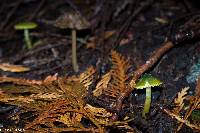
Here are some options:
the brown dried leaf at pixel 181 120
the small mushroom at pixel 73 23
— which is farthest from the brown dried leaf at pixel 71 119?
the small mushroom at pixel 73 23

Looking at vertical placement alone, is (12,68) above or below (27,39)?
below

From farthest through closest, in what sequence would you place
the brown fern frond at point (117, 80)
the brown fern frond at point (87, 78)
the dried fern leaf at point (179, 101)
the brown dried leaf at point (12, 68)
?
the brown dried leaf at point (12, 68) < the brown fern frond at point (87, 78) < the brown fern frond at point (117, 80) < the dried fern leaf at point (179, 101)

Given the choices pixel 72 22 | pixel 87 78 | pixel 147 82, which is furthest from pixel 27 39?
pixel 147 82

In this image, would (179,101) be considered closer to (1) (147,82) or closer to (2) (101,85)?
(1) (147,82)

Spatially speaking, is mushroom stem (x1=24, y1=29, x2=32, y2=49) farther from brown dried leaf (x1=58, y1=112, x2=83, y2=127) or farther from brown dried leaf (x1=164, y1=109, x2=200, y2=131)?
brown dried leaf (x1=164, y1=109, x2=200, y2=131)

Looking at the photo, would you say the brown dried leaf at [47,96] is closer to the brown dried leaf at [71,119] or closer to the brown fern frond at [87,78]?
the brown dried leaf at [71,119]

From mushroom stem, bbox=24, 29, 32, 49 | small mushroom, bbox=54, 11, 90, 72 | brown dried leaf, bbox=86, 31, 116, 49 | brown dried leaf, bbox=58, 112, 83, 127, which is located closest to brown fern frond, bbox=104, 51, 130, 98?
brown dried leaf, bbox=58, 112, 83, 127

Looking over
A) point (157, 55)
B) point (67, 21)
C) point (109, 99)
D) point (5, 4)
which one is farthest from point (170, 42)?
point (5, 4)

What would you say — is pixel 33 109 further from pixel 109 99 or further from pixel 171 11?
pixel 171 11

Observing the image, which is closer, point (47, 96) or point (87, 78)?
point (47, 96)

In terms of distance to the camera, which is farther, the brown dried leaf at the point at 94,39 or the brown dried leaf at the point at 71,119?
the brown dried leaf at the point at 94,39

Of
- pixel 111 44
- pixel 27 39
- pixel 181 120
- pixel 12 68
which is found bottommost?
pixel 181 120
